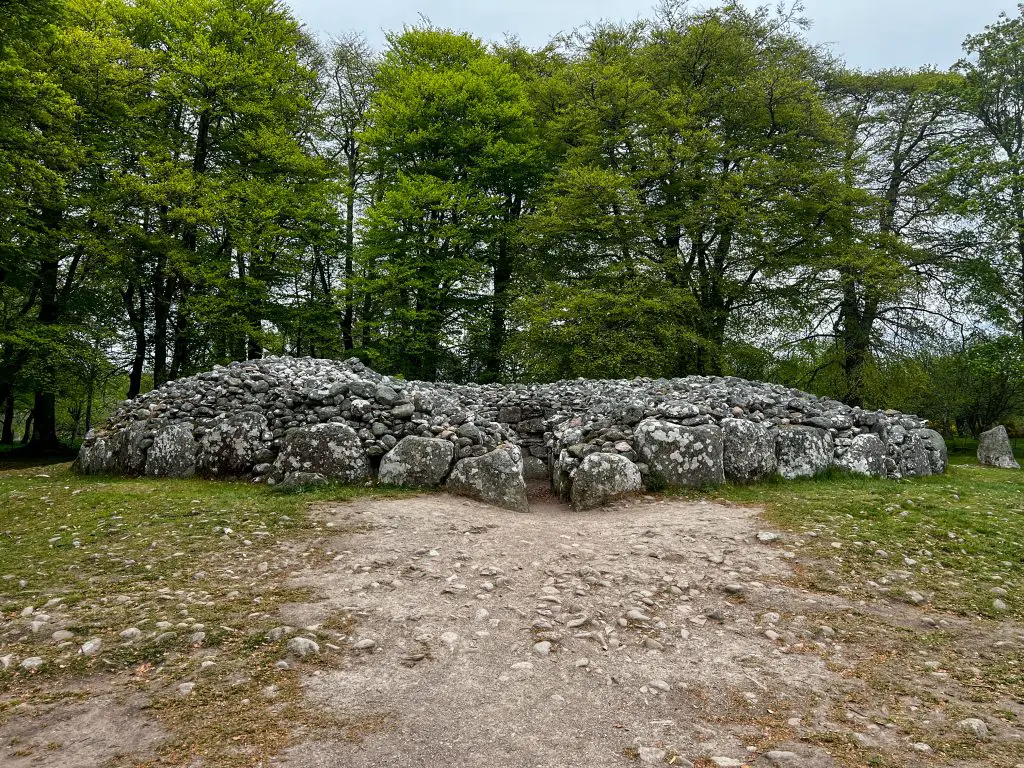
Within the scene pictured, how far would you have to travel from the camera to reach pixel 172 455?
37.1 feet

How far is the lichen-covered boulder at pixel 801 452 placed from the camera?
1120cm

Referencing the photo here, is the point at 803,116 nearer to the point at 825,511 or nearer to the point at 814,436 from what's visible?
the point at 814,436

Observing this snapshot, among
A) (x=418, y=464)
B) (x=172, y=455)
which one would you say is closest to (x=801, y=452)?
(x=418, y=464)

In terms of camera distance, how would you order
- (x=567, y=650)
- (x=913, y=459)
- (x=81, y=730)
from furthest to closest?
1. (x=913, y=459)
2. (x=567, y=650)
3. (x=81, y=730)

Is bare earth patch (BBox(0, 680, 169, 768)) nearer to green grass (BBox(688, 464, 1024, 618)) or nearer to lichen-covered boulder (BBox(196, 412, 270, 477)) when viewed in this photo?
green grass (BBox(688, 464, 1024, 618))

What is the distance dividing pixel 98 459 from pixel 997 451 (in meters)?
24.1

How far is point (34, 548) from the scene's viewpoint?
669cm

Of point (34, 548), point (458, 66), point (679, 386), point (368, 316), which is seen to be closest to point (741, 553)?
point (679, 386)

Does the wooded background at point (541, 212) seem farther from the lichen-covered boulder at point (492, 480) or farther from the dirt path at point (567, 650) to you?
A: the dirt path at point (567, 650)

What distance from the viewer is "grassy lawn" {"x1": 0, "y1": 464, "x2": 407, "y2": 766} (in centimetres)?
360

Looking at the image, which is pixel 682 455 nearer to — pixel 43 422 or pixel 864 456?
pixel 864 456

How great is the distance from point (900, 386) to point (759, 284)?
20.3ft

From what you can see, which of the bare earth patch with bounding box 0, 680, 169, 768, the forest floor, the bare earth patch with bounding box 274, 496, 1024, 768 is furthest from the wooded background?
the bare earth patch with bounding box 0, 680, 169, 768

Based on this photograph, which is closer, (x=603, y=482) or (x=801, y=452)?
(x=603, y=482)
